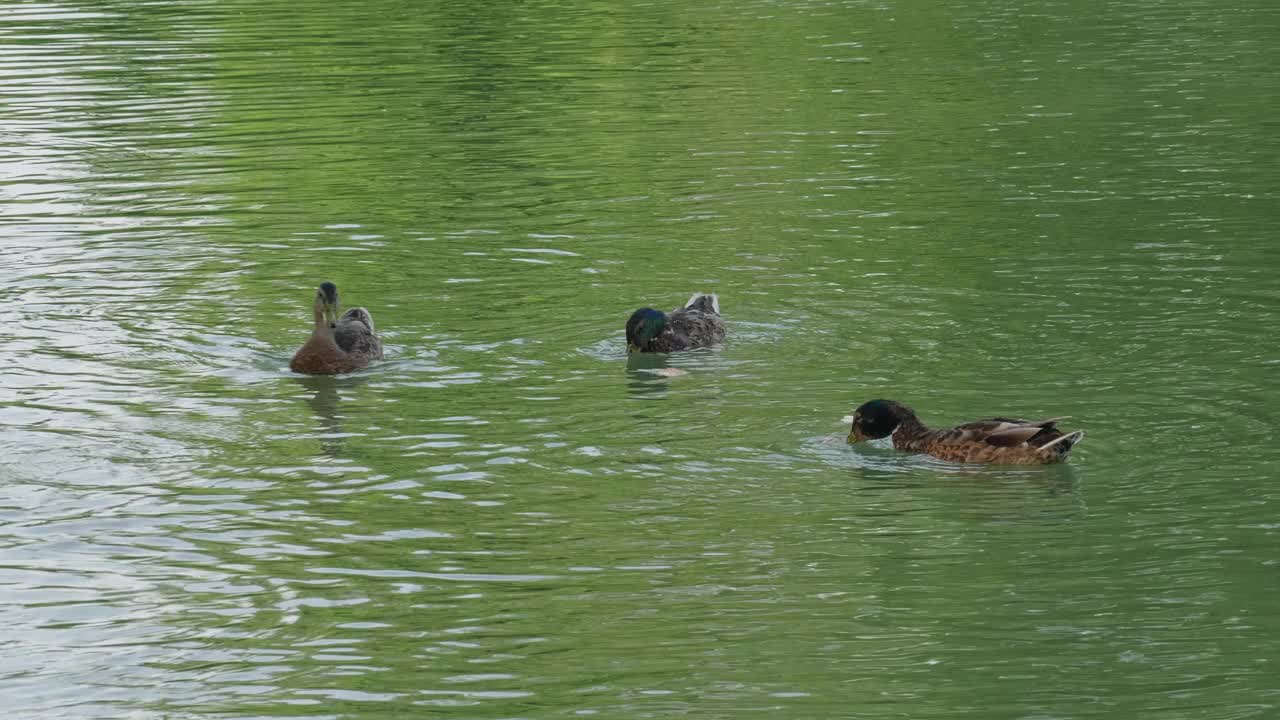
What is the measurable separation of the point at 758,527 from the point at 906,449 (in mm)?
2103

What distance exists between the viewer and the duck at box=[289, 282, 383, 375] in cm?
1877

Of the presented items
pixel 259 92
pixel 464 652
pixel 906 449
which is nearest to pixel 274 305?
pixel 906 449

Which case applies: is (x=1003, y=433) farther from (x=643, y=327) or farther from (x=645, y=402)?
(x=643, y=327)

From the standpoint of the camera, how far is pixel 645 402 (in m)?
17.5

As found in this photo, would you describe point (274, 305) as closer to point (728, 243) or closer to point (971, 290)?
point (728, 243)

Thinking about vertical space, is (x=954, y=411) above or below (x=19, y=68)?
below

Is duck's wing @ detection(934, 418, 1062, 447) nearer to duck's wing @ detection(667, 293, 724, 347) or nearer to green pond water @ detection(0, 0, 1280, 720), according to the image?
green pond water @ detection(0, 0, 1280, 720)

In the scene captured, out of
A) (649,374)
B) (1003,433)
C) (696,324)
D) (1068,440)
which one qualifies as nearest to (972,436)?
(1003,433)

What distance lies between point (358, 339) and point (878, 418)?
5.33 m

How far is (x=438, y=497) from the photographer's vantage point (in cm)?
1489

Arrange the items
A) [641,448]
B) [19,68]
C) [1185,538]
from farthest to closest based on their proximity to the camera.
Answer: [19,68] → [641,448] → [1185,538]

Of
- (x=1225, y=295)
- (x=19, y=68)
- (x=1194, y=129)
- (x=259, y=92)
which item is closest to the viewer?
(x=1225, y=295)

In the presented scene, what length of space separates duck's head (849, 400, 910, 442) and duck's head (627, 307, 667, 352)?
353cm

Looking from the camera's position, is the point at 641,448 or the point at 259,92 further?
the point at 259,92
